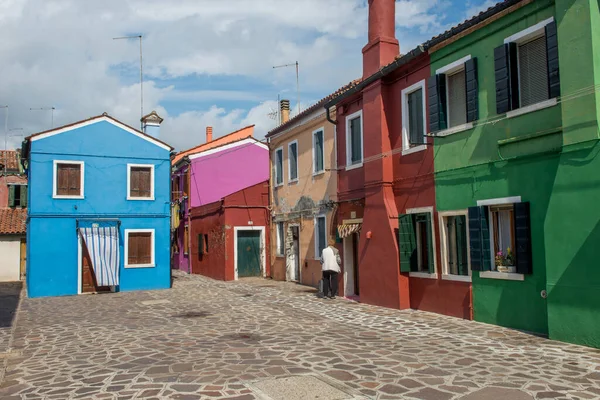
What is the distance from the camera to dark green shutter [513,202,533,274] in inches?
354

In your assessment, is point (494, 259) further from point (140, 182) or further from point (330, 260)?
point (140, 182)

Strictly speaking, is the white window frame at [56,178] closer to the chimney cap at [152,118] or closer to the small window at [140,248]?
the small window at [140,248]

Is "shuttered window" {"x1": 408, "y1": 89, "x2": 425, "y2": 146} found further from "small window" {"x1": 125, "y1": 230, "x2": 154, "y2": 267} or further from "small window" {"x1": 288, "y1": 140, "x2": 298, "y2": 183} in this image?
"small window" {"x1": 125, "y1": 230, "x2": 154, "y2": 267}

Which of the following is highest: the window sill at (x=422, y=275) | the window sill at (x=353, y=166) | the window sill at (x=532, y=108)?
the window sill at (x=532, y=108)

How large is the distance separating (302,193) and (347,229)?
423cm

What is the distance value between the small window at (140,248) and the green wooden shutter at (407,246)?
35.6 feet

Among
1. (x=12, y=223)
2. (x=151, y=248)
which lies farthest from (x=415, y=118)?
(x=12, y=223)

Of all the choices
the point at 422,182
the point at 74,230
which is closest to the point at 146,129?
the point at 74,230

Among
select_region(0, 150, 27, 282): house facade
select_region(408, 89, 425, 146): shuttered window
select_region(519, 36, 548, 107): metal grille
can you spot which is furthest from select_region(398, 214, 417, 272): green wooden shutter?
select_region(0, 150, 27, 282): house facade

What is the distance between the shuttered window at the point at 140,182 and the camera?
64.1 ft

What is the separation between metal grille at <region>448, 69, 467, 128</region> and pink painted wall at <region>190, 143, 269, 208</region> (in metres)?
16.0

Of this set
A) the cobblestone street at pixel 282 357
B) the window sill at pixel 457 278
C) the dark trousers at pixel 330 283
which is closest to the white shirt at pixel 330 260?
the dark trousers at pixel 330 283

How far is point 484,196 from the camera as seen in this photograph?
1003cm

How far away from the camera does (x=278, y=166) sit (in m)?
21.0
